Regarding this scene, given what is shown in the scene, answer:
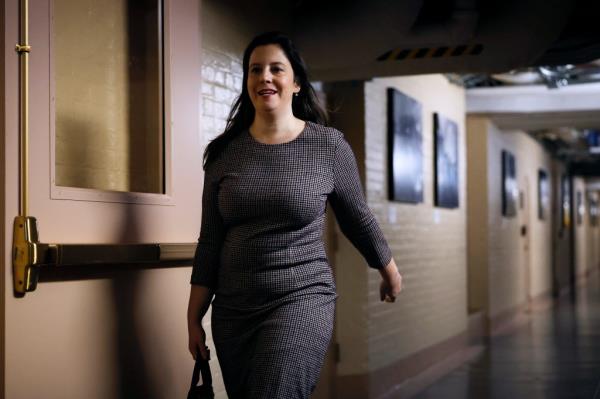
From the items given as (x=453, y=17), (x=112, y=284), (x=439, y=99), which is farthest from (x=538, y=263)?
(x=112, y=284)

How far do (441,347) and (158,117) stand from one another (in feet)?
16.7

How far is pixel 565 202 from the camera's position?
62.7 ft

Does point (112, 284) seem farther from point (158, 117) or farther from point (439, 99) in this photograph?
point (439, 99)

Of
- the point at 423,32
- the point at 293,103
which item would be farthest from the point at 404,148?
the point at 293,103

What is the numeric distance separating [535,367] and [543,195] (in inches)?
349

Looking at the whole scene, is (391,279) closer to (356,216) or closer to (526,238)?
(356,216)

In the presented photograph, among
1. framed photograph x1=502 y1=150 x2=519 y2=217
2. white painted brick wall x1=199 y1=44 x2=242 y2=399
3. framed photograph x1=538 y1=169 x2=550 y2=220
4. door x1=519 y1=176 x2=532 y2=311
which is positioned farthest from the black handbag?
framed photograph x1=538 y1=169 x2=550 y2=220

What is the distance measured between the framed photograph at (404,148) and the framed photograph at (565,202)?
12.1 metres

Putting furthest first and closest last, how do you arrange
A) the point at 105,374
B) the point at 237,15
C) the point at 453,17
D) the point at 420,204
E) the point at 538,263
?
the point at 538,263 → the point at 420,204 → the point at 453,17 → the point at 237,15 → the point at 105,374

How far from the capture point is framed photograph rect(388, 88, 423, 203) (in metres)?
6.40

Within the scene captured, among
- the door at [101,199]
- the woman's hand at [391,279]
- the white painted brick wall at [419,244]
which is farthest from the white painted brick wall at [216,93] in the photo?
the white painted brick wall at [419,244]

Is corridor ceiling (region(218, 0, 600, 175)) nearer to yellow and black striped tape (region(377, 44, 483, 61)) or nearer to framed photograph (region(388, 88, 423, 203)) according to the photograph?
yellow and black striped tape (region(377, 44, 483, 61))

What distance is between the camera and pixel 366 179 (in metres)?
5.89

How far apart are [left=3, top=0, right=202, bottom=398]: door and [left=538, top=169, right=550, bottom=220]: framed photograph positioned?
12352 mm
